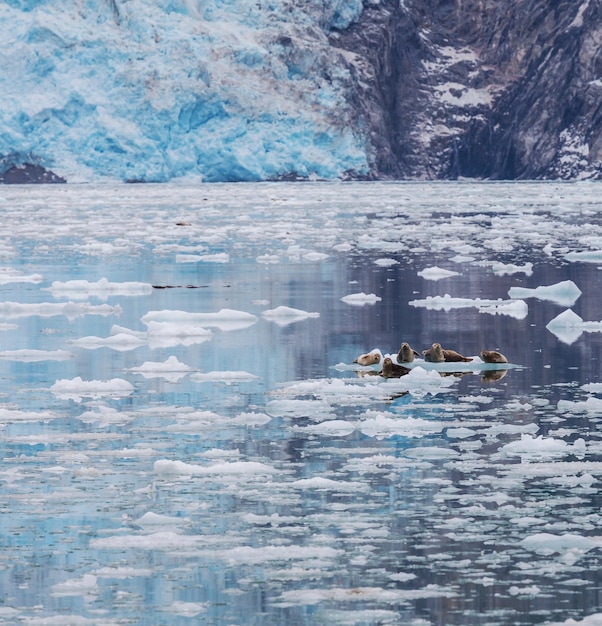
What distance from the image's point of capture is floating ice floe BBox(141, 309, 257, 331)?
926 cm

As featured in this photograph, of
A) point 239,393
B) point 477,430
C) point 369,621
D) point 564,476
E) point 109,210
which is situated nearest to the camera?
point 369,621

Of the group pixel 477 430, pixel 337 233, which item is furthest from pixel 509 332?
pixel 337 233

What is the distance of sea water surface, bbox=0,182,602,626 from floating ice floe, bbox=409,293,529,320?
0.03 meters

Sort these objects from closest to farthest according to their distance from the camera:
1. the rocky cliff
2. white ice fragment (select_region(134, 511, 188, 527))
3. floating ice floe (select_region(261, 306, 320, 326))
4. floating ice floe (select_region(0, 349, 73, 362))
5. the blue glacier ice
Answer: white ice fragment (select_region(134, 511, 188, 527))
floating ice floe (select_region(0, 349, 73, 362))
floating ice floe (select_region(261, 306, 320, 326))
the blue glacier ice
the rocky cliff

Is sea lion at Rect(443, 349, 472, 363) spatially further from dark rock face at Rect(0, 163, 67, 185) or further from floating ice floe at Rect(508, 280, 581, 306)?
dark rock face at Rect(0, 163, 67, 185)

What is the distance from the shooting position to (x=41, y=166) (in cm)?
5109

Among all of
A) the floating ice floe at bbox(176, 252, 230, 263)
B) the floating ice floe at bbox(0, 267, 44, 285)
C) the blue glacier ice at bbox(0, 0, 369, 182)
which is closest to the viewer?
the floating ice floe at bbox(0, 267, 44, 285)

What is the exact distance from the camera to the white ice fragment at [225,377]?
6887 millimetres

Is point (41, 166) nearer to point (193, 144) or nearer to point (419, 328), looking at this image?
point (193, 144)

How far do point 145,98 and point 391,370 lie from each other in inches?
1729

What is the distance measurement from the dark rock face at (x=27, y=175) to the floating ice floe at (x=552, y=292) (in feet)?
139

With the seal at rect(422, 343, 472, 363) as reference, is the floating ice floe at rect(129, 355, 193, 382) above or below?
below

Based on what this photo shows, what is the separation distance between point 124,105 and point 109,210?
771 inches

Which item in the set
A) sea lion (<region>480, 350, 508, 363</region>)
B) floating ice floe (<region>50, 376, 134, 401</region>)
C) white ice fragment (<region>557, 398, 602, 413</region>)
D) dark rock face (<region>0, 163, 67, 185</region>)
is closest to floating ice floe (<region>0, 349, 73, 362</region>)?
floating ice floe (<region>50, 376, 134, 401</region>)
